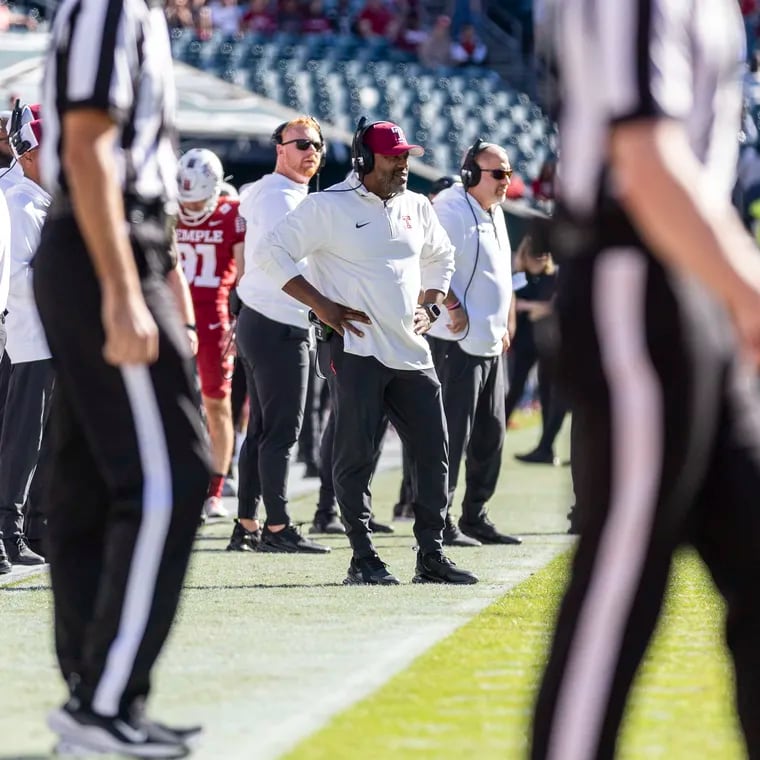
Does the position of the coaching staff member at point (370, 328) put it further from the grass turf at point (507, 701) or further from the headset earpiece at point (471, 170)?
the headset earpiece at point (471, 170)

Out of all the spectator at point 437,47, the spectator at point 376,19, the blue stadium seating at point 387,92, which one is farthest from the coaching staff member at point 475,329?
the spectator at point 376,19

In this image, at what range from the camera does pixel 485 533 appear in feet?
32.4

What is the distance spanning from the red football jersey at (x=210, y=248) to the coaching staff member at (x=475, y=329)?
1.34 m

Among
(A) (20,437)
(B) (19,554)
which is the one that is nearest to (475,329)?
(A) (20,437)

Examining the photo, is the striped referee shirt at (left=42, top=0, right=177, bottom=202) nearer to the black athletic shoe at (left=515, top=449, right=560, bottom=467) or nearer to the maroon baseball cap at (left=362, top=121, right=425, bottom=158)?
the maroon baseball cap at (left=362, top=121, right=425, bottom=158)

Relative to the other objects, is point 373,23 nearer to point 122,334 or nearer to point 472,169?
point 472,169

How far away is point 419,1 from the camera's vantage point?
103ft

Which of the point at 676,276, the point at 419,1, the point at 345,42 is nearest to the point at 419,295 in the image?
the point at 676,276

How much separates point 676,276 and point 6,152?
6.78 m

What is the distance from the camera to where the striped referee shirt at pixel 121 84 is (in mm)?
4016

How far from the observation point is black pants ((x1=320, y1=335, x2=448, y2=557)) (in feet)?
26.1

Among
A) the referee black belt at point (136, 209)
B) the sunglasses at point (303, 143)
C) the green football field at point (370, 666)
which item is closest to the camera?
the referee black belt at point (136, 209)

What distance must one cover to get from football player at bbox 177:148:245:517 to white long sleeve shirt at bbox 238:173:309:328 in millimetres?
531

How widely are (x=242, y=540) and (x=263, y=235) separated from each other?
64.4 inches
